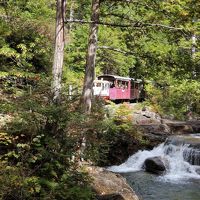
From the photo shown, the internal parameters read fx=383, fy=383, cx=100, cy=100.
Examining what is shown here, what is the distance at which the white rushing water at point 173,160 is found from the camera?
17.1 m

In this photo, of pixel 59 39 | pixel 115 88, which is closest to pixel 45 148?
pixel 59 39

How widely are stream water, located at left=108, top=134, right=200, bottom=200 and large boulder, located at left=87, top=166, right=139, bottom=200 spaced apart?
248cm

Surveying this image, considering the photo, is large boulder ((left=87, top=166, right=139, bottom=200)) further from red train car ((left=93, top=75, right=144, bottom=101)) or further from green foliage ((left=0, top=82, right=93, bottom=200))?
red train car ((left=93, top=75, right=144, bottom=101))

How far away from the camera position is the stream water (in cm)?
1330

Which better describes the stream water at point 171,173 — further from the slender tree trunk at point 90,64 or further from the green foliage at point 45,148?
the green foliage at point 45,148

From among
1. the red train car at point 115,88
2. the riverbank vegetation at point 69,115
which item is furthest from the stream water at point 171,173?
the red train car at point 115,88

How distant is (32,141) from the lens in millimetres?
8055

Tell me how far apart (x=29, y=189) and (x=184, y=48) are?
660 centimetres

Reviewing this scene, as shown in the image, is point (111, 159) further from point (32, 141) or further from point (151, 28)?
point (32, 141)

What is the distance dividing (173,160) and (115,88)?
18.2 meters

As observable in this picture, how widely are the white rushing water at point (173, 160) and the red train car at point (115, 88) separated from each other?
12.5 metres

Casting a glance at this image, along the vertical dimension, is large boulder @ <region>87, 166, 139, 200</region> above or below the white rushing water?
above

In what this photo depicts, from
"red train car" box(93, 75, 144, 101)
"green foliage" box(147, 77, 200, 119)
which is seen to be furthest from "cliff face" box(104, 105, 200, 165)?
"red train car" box(93, 75, 144, 101)

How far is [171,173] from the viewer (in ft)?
56.1
